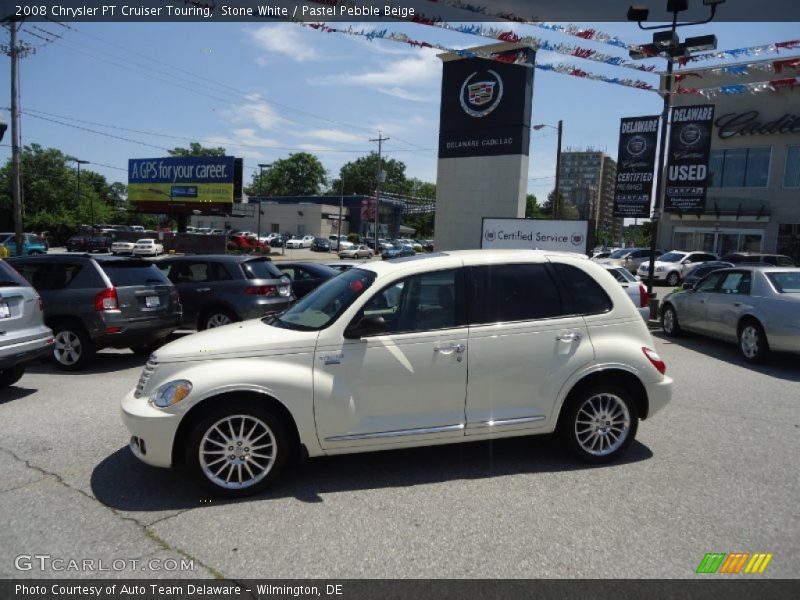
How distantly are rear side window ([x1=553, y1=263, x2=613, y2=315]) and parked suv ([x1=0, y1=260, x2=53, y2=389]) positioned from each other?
18.5 ft

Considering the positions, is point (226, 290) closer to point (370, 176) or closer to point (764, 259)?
point (764, 259)

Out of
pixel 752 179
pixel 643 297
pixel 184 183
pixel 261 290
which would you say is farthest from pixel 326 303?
pixel 184 183

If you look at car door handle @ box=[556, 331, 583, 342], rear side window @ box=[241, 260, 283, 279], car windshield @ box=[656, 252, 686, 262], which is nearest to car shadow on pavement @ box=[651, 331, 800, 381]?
car door handle @ box=[556, 331, 583, 342]

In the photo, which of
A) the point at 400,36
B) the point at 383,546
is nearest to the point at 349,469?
Result: the point at 383,546

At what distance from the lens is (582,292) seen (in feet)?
15.3

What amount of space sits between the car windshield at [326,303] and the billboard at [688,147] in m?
12.7

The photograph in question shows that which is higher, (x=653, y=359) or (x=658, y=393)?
(x=653, y=359)

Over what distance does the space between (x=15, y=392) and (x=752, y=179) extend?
4702 cm

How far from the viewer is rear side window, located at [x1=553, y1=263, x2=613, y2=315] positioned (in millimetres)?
4609

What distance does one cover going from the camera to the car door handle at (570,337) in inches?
175

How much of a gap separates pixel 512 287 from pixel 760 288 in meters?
6.51

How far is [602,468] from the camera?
4504 mm

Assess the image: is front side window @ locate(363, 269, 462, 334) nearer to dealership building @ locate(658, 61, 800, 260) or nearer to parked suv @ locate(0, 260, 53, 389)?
parked suv @ locate(0, 260, 53, 389)

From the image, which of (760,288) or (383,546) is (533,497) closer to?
(383,546)
